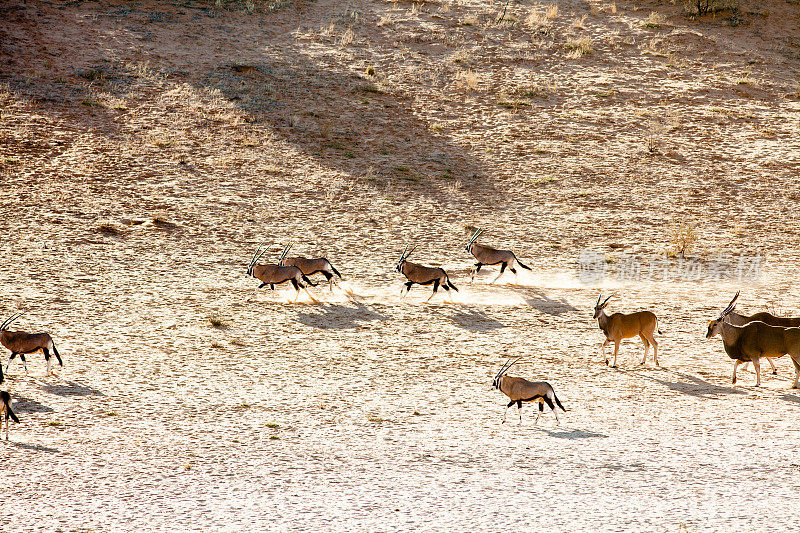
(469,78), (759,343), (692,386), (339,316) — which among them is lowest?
(339,316)

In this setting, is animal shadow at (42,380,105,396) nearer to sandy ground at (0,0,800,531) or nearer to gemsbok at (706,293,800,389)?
sandy ground at (0,0,800,531)

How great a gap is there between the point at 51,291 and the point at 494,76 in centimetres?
2075

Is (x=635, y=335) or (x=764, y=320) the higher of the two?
(x=764, y=320)

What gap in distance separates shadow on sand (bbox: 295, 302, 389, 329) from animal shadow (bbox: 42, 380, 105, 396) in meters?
4.43

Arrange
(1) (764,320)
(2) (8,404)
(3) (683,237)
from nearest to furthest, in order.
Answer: (2) (8,404), (1) (764,320), (3) (683,237)

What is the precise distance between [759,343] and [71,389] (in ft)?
32.1

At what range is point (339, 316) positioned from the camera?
15.7 m

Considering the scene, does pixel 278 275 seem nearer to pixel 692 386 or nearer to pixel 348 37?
pixel 692 386

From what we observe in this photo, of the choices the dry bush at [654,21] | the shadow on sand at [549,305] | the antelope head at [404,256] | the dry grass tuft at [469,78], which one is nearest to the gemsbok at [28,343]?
the antelope head at [404,256]

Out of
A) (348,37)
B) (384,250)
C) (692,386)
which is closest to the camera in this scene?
(692,386)

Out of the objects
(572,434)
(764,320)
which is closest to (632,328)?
(764,320)

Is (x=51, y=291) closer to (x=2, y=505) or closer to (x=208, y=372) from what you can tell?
(x=208, y=372)

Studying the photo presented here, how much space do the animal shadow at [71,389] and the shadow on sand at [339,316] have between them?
4428 mm

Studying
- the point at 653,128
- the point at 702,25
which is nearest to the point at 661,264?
the point at 653,128
